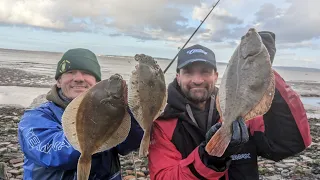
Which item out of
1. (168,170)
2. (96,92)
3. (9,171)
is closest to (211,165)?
(168,170)

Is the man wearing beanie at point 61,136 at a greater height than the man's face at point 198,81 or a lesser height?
lesser

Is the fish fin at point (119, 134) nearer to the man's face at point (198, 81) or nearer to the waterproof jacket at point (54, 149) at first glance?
the waterproof jacket at point (54, 149)

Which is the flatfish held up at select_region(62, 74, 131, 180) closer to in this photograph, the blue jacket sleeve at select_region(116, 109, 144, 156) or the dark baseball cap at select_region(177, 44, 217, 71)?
the blue jacket sleeve at select_region(116, 109, 144, 156)

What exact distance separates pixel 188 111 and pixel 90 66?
1293 millimetres

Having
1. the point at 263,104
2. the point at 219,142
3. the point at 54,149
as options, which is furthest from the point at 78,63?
the point at 263,104

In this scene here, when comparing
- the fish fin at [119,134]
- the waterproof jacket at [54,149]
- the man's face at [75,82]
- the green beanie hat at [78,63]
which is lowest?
the waterproof jacket at [54,149]

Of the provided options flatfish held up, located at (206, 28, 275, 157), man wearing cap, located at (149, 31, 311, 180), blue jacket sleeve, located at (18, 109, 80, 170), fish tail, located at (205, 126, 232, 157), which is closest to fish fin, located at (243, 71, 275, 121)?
flatfish held up, located at (206, 28, 275, 157)

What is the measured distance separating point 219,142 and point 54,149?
155cm

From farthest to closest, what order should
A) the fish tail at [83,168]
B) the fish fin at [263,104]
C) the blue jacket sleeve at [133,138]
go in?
1. the blue jacket sleeve at [133,138]
2. the fish fin at [263,104]
3. the fish tail at [83,168]

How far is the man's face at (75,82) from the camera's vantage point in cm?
391

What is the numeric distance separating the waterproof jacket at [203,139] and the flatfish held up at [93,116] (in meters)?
1.02

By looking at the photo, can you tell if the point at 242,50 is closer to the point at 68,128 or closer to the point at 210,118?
the point at 210,118

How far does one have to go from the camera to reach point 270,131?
12.2 ft

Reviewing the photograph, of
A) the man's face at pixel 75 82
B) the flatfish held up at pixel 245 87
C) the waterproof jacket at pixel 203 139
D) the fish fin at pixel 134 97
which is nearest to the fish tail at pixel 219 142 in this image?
the flatfish held up at pixel 245 87
